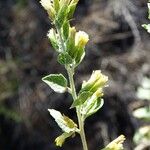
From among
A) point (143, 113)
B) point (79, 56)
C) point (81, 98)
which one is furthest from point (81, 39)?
point (143, 113)

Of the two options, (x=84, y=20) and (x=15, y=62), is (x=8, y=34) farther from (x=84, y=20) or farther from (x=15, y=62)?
(x=84, y=20)

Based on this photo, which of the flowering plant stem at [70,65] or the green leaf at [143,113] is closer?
the flowering plant stem at [70,65]

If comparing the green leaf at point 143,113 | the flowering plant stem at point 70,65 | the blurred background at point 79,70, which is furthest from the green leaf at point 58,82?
the blurred background at point 79,70

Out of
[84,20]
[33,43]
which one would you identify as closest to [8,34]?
[33,43]

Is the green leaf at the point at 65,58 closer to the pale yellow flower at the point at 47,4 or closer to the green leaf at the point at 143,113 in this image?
the pale yellow flower at the point at 47,4

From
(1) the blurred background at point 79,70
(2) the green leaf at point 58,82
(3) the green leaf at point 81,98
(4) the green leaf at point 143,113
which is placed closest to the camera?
(3) the green leaf at point 81,98

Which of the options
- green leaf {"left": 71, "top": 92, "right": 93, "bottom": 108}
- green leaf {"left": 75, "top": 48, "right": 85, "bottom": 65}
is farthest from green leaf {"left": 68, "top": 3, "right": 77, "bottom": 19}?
green leaf {"left": 71, "top": 92, "right": 93, "bottom": 108}
